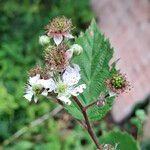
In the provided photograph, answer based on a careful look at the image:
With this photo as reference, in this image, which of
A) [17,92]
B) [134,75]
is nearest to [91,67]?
[17,92]

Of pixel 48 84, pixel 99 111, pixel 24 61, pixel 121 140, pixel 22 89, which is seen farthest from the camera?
pixel 24 61

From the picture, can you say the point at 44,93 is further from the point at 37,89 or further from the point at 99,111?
the point at 99,111

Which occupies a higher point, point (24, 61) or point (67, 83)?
point (24, 61)

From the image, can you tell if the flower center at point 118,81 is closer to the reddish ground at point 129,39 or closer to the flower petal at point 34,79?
the flower petal at point 34,79

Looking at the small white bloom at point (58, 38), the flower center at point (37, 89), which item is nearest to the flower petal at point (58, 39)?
the small white bloom at point (58, 38)

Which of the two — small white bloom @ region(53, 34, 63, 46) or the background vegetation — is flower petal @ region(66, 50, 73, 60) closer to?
small white bloom @ region(53, 34, 63, 46)

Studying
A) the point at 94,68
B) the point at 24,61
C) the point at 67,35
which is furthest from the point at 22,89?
the point at 67,35

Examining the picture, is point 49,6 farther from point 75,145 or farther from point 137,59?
point 75,145
